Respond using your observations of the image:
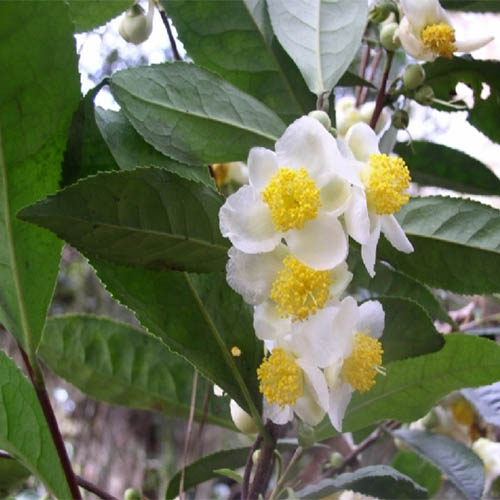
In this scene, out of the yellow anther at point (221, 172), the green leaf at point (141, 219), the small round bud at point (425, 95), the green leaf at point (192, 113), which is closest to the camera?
the green leaf at point (141, 219)

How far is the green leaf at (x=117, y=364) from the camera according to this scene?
2.36ft

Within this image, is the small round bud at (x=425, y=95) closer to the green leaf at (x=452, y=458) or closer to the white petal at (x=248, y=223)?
the white petal at (x=248, y=223)

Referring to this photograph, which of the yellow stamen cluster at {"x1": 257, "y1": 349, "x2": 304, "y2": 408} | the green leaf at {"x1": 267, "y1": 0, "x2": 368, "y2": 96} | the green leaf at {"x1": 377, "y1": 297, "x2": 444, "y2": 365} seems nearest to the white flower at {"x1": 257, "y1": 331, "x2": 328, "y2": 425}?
the yellow stamen cluster at {"x1": 257, "y1": 349, "x2": 304, "y2": 408}

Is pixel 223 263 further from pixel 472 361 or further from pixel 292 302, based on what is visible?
pixel 472 361

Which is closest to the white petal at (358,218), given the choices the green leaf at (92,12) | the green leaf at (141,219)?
the green leaf at (141,219)

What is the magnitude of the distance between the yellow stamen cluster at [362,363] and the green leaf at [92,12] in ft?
1.27

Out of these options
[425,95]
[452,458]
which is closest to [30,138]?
[425,95]

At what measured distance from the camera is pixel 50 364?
72 cm

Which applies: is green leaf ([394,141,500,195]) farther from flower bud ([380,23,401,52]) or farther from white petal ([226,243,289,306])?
white petal ([226,243,289,306])

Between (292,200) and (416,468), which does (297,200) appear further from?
(416,468)

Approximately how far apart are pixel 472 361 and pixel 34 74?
0.42 meters

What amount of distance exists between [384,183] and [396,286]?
23cm

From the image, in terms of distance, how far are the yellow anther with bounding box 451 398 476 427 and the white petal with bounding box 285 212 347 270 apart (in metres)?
0.50

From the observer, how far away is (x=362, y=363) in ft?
1.68
